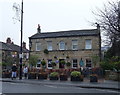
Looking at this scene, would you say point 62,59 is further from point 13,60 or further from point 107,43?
point 107,43

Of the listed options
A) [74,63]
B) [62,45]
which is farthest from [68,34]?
[74,63]

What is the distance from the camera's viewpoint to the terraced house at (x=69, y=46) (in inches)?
1475

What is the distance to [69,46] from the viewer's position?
128 feet

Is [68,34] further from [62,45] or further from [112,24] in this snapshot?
[112,24]

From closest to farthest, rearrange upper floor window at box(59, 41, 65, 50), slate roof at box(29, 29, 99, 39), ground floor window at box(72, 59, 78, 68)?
slate roof at box(29, 29, 99, 39) → ground floor window at box(72, 59, 78, 68) → upper floor window at box(59, 41, 65, 50)

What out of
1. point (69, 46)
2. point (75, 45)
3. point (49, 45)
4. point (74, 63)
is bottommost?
point (74, 63)

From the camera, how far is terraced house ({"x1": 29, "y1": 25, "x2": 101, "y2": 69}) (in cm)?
3747

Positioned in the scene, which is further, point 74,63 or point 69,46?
point 69,46

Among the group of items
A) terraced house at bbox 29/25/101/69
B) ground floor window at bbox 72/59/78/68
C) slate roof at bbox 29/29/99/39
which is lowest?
ground floor window at bbox 72/59/78/68

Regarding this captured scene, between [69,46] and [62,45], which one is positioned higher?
[62,45]

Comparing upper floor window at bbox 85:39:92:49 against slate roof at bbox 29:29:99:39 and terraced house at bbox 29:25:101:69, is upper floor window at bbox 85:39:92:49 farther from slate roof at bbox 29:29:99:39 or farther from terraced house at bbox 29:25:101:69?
slate roof at bbox 29:29:99:39

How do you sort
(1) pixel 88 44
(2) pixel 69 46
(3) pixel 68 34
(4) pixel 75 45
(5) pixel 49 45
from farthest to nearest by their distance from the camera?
(5) pixel 49 45, (3) pixel 68 34, (2) pixel 69 46, (4) pixel 75 45, (1) pixel 88 44

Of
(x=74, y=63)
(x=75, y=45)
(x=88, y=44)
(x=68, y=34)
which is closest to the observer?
(x=88, y=44)

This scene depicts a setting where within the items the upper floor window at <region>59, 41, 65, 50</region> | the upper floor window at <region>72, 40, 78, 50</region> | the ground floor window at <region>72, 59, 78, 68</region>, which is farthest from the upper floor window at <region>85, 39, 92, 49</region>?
the upper floor window at <region>59, 41, 65, 50</region>
